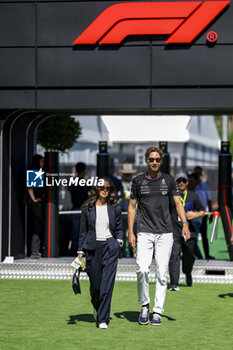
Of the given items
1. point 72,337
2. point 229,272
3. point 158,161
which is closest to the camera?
point 72,337

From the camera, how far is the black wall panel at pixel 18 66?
46.1ft

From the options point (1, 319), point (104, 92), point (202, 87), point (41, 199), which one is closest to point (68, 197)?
point (41, 199)

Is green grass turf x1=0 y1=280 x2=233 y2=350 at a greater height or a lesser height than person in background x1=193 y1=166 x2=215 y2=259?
lesser

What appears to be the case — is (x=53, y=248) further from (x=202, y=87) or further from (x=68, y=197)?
(x=202, y=87)

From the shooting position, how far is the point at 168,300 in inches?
447

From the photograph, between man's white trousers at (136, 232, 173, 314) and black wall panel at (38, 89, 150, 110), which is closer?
man's white trousers at (136, 232, 173, 314)

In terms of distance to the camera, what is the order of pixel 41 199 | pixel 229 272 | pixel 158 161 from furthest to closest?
pixel 41 199
pixel 229 272
pixel 158 161

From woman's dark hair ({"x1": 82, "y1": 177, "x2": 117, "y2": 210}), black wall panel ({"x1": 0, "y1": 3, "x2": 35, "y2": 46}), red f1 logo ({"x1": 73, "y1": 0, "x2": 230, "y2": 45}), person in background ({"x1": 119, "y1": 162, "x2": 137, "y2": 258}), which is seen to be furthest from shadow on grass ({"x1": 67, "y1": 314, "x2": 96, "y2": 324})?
person in background ({"x1": 119, "y1": 162, "x2": 137, "y2": 258})

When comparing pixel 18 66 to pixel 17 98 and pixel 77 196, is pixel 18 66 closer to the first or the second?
pixel 17 98

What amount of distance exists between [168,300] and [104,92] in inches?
161

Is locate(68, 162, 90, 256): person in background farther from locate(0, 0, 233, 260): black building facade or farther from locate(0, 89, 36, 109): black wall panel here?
locate(0, 89, 36, 109): black wall panel

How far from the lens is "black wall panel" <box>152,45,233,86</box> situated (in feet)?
45.2

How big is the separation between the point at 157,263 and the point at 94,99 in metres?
5.16

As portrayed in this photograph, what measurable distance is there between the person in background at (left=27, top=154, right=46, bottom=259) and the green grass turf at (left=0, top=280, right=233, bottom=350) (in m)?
1.98
